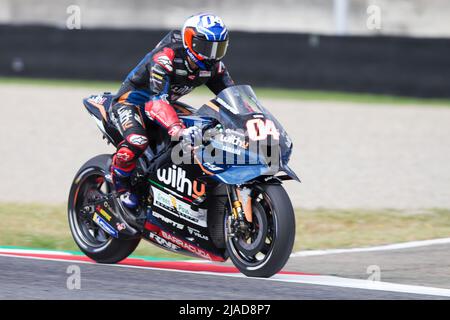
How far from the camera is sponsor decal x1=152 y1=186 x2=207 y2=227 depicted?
7348 millimetres

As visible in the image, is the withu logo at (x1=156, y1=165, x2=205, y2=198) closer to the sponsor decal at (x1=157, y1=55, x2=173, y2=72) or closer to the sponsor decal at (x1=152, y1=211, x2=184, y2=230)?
the sponsor decal at (x1=152, y1=211, x2=184, y2=230)

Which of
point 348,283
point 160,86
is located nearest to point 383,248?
point 348,283

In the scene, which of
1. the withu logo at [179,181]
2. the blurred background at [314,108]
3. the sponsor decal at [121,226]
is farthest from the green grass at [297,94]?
the withu logo at [179,181]

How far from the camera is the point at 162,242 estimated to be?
7.64m

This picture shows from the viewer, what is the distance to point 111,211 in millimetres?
7961

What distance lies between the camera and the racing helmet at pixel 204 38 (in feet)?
24.2

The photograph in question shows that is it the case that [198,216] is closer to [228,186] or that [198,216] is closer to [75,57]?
[228,186]

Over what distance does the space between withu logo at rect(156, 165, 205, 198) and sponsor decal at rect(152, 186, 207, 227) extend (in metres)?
0.09

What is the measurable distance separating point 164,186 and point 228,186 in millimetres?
598

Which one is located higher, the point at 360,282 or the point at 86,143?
the point at 360,282

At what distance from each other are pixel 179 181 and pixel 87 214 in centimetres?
113

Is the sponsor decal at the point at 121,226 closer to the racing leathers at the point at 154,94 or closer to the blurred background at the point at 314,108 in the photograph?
the racing leathers at the point at 154,94

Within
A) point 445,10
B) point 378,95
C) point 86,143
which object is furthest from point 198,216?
point 445,10

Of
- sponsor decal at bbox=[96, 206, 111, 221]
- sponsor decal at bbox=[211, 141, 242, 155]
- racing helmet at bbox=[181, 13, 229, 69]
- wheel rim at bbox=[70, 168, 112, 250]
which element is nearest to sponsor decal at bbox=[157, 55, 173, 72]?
racing helmet at bbox=[181, 13, 229, 69]
